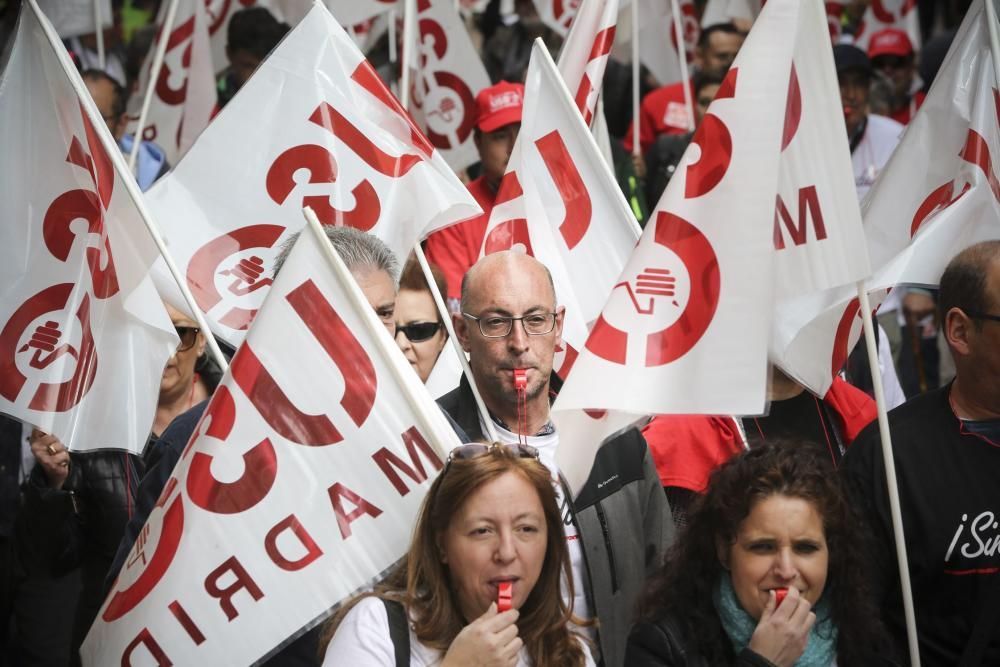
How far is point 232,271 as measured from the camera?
202 inches

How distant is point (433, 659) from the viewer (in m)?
3.30

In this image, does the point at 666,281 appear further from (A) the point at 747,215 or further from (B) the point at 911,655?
(B) the point at 911,655

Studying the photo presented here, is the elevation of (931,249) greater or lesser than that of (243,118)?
lesser

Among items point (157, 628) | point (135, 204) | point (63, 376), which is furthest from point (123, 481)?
point (157, 628)

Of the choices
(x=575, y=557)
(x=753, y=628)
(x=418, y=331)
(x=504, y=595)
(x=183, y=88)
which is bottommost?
(x=753, y=628)

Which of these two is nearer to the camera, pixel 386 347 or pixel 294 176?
pixel 386 347

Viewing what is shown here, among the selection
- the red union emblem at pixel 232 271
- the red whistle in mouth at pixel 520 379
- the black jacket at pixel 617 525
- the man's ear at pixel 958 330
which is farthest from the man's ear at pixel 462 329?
the man's ear at pixel 958 330

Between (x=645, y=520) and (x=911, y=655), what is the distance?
35.0 inches

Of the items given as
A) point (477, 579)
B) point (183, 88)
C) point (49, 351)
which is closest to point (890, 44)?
point (183, 88)

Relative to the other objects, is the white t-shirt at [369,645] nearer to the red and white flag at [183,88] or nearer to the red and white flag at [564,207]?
the red and white flag at [564,207]

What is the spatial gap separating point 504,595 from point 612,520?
2.83 feet

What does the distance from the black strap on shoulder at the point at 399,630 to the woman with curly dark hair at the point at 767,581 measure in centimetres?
60

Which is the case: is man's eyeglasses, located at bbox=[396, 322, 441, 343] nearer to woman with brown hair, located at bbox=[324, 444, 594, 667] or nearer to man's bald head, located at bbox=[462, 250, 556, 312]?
man's bald head, located at bbox=[462, 250, 556, 312]

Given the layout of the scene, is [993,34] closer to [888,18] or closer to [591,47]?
[591,47]
